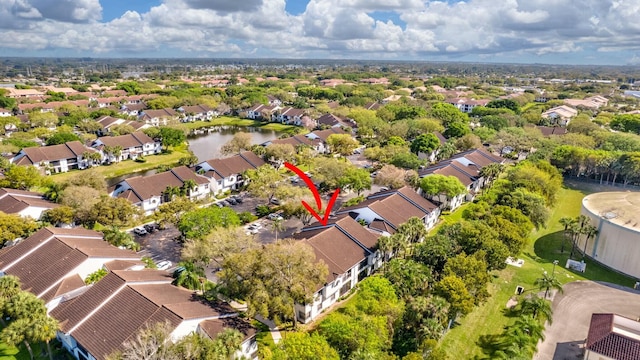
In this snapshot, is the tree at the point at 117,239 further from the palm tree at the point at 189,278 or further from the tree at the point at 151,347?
the tree at the point at 151,347

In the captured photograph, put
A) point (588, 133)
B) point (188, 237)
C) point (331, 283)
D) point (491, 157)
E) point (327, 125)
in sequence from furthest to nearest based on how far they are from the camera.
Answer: point (327, 125) < point (588, 133) < point (491, 157) < point (188, 237) < point (331, 283)

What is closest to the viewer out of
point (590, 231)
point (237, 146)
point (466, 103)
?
point (590, 231)

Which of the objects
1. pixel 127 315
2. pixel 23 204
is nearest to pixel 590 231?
pixel 127 315

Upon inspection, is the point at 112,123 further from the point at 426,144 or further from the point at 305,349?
the point at 305,349

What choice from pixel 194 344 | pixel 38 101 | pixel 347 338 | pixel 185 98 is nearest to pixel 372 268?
pixel 347 338

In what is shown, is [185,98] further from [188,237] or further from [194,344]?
[194,344]

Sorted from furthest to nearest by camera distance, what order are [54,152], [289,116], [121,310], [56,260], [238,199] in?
[289,116]
[54,152]
[238,199]
[56,260]
[121,310]

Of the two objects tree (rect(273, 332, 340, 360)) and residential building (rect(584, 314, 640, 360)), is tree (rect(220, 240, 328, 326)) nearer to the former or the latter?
tree (rect(273, 332, 340, 360))

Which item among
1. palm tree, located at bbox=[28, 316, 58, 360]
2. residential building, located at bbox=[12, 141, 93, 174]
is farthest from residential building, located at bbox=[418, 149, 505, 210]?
residential building, located at bbox=[12, 141, 93, 174]
